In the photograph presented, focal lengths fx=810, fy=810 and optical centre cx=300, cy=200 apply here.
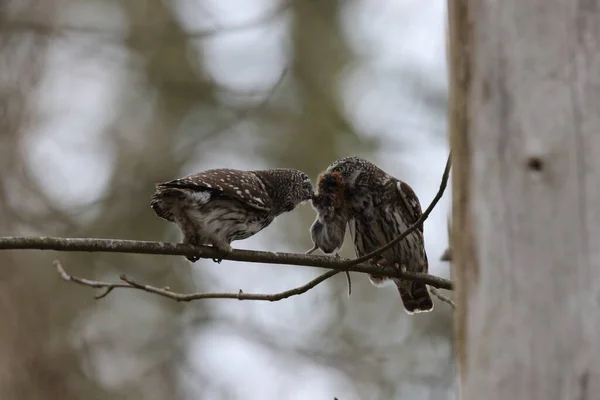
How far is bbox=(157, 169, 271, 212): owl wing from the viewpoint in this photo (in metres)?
4.79

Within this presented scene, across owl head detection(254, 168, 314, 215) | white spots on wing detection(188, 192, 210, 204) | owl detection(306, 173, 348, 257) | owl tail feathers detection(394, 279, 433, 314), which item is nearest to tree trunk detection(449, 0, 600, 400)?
white spots on wing detection(188, 192, 210, 204)

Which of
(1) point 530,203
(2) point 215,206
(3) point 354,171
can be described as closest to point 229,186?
(2) point 215,206

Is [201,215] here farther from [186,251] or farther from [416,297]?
[416,297]

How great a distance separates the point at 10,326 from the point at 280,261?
5673 millimetres

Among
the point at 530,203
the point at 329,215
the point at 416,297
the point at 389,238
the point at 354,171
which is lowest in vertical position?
the point at 416,297

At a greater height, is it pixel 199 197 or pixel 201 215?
pixel 199 197

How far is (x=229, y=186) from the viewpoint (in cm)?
514

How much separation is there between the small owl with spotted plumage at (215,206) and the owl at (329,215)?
355mm

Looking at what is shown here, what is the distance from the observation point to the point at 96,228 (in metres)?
9.51

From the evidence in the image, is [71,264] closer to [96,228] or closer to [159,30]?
[96,228]

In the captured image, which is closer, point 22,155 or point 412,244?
point 412,244

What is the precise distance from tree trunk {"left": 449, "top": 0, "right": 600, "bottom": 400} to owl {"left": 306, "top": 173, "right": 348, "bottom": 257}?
10.3 feet

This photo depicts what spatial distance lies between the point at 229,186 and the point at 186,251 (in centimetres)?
119

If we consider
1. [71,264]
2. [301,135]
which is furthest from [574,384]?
[301,135]
